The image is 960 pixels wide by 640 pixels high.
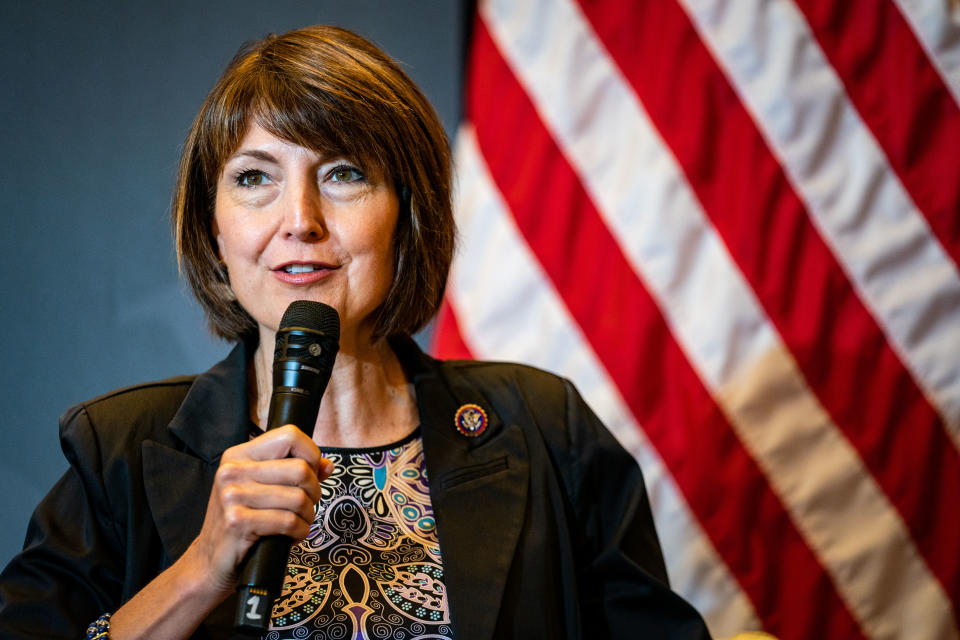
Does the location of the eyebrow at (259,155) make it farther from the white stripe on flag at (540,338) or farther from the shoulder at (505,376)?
the white stripe on flag at (540,338)

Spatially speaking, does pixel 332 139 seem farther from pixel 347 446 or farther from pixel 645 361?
pixel 645 361

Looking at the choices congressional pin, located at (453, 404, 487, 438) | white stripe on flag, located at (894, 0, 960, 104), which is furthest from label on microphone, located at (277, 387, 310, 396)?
white stripe on flag, located at (894, 0, 960, 104)

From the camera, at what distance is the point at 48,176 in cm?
180

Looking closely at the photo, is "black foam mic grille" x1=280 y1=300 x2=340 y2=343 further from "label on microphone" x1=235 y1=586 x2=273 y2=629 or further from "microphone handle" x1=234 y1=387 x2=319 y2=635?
"label on microphone" x1=235 y1=586 x2=273 y2=629

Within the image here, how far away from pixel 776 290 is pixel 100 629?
145cm

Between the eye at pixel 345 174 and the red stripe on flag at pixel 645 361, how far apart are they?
2.64 feet

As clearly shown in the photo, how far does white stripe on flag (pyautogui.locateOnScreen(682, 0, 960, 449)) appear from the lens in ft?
6.42

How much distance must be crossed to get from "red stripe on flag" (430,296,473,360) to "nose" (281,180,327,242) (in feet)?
2.76

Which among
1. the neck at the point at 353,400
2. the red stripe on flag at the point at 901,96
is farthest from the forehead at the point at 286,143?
the red stripe on flag at the point at 901,96

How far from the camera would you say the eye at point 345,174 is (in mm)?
1287

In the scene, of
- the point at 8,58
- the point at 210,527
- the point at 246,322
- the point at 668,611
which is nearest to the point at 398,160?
the point at 246,322

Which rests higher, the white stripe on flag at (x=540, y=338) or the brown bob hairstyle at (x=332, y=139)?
the brown bob hairstyle at (x=332, y=139)

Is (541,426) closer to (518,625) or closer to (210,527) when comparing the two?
(518,625)

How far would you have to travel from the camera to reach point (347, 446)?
1.40 m
